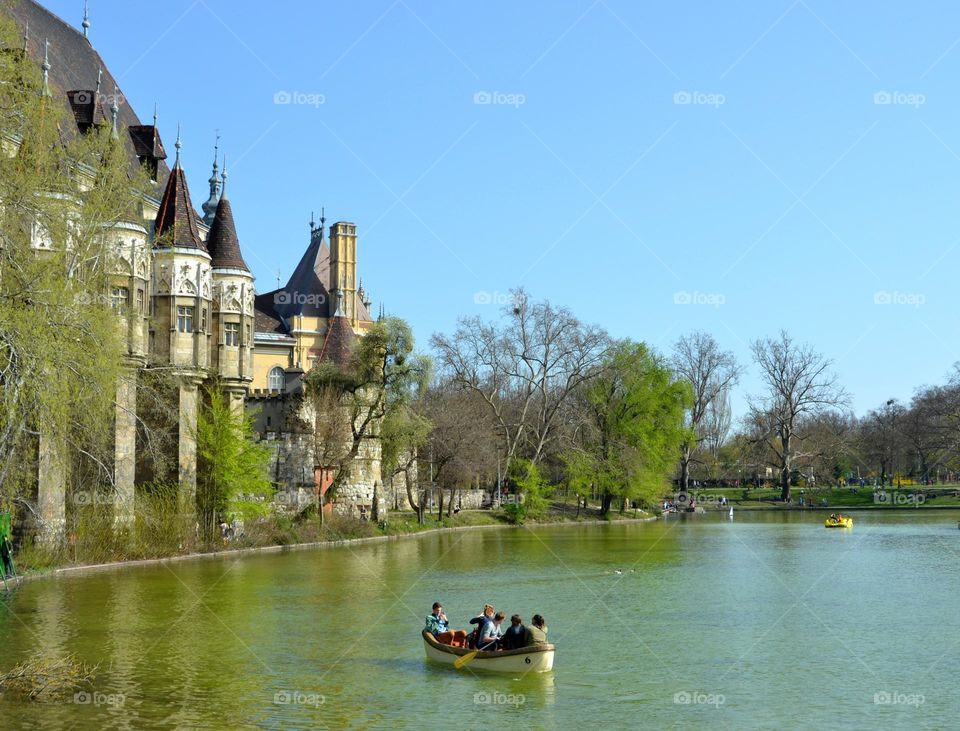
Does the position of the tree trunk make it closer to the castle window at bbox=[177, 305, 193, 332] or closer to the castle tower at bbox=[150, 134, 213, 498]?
the castle tower at bbox=[150, 134, 213, 498]

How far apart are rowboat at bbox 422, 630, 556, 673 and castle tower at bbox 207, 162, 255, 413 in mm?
26460

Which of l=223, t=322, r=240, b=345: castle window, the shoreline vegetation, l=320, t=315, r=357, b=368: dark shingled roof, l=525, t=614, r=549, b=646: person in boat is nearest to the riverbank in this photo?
the shoreline vegetation

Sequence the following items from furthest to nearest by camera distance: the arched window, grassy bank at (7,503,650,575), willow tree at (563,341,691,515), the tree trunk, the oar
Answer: the arched window
the tree trunk
willow tree at (563,341,691,515)
grassy bank at (7,503,650,575)
the oar

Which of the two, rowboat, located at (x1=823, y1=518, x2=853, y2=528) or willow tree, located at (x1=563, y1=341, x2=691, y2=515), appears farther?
willow tree, located at (x1=563, y1=341, x2=691, y2=515)

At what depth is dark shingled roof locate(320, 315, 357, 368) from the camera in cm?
5916

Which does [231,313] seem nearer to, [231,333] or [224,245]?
[231,333]

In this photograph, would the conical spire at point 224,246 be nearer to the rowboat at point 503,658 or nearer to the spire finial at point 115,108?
the spire finial at point 115,108

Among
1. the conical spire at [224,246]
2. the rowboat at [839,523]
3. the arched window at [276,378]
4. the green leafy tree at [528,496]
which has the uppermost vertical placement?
the conical spire at [224,246]

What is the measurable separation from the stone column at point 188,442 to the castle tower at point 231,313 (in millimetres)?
1935

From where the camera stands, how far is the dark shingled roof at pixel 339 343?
59156mm

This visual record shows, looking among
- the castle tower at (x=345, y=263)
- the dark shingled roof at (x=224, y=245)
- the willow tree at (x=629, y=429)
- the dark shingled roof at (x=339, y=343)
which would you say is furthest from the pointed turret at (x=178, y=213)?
the castle tower at (x=345, y=263)

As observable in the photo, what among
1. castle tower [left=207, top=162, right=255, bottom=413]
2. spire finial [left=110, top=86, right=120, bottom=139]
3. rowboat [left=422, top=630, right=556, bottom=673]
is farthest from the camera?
castle tower [left=207, top=162, right=255, bottom=413]

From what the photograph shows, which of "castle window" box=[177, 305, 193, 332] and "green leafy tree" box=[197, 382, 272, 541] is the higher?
"castle window" box=[177, 305, 193, 332]

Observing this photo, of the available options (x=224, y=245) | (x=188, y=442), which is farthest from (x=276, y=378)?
(x=188, y=442)
